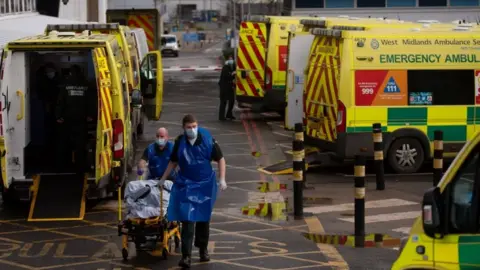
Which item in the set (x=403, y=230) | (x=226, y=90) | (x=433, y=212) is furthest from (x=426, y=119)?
(x=433, y=212)

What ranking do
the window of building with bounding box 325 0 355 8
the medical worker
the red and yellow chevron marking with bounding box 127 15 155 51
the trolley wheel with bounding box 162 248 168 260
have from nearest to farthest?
1. the medical worker
2. the trolley wheel with bounding box 162 248 168 260
3. the window of building with bounding box 325 0 355 8
4. the red and yellow chevron marking with bounding box 127 15 155 51

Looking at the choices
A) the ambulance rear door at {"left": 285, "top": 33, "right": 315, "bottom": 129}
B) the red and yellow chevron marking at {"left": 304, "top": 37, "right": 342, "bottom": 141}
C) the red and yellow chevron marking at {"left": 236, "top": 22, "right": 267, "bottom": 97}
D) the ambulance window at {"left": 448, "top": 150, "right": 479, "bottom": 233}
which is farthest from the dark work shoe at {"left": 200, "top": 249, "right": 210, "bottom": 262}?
the red and yellow chevron marking at {"left": 236, "top": 22, "right": 267, "bottom": 97}

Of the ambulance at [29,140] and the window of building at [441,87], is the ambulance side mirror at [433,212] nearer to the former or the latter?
the ambulance at [29,140]

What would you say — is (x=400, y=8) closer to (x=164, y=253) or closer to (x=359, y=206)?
(x=359, y=206)

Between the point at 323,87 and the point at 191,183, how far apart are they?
7.51 meters

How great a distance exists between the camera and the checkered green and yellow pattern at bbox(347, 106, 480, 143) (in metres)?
18.4

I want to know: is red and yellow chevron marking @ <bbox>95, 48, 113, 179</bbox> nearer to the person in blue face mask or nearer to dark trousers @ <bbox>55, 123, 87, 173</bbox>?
dark trousers @ <bbox>55, 123, 87, 173</bbox>

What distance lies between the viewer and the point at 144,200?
1258cm

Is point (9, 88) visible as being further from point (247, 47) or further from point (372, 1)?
point (372, 1)

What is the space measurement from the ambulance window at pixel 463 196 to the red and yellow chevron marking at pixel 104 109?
7.88m

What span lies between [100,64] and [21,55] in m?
1.20

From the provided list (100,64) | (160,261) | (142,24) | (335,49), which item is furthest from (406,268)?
(142,24)

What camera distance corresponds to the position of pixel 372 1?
38656 millimetres

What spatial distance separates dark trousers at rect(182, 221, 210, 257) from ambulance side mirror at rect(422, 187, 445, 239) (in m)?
4.43
